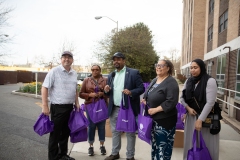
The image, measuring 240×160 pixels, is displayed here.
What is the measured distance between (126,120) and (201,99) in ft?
4.23

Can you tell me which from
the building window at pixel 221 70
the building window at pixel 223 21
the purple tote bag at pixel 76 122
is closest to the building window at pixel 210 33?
the building window at pixel 223 21

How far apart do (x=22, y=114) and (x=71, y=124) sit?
15.1 feet

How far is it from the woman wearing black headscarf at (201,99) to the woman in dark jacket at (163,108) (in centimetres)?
42

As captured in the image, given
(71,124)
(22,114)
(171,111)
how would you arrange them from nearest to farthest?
1. (171,111)
2. (71,124)
3. (22,114)

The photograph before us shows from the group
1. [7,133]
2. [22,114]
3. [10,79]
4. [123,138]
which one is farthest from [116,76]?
[10,79]

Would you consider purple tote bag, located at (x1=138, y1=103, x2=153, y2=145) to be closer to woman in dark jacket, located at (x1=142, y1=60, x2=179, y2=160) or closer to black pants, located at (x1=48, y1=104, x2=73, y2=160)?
woman in dark jacket, located at (x1=142, y1=60, x2=179, y2=160)

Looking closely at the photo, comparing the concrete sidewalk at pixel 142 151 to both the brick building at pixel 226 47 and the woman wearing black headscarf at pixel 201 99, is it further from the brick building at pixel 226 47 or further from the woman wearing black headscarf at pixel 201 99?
the brick building at pixel 226 47

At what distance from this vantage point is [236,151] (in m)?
3.73

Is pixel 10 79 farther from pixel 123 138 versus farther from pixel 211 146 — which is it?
pixel 211 146

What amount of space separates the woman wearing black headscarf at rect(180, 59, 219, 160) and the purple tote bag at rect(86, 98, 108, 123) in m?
1.58

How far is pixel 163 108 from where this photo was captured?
225 centimetres

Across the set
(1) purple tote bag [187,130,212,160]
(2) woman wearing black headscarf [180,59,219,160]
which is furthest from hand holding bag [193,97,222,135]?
(1) purple tote bag [187,130,212,160]

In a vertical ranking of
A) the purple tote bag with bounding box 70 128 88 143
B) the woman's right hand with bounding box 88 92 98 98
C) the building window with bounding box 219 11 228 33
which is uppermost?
the building window with bounding box 219 11 228 33

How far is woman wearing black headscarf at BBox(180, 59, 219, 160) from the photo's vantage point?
2.39m
